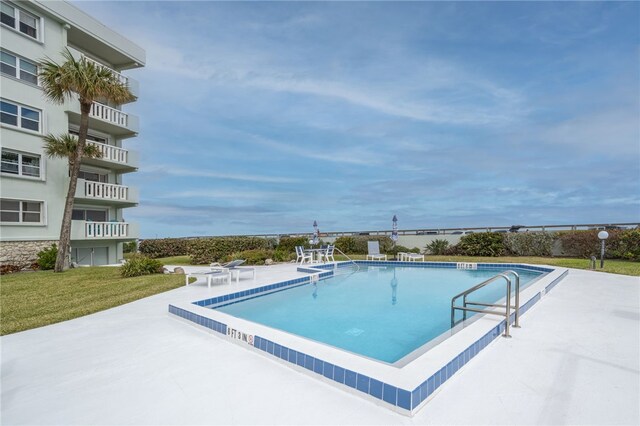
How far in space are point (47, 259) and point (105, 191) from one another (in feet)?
14.1

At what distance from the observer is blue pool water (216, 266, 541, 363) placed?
5.16 metres

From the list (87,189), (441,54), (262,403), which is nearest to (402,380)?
(262,403)

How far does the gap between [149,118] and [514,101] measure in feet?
66.6

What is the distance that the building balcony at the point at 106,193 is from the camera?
50.3 feet

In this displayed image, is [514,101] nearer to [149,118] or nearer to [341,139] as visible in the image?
[341,139]

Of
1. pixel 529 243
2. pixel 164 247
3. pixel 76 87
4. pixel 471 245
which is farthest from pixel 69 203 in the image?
pixel 529 243

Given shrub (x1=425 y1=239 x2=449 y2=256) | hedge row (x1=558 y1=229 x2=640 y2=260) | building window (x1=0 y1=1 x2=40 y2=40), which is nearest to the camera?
building window (x1=0 y1=1 x2=40 y2=40)

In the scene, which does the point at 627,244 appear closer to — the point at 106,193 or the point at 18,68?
the point at 106,193

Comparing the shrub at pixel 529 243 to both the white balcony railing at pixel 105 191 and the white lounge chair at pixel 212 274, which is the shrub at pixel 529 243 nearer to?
the white lounge chair at pixel 212 274

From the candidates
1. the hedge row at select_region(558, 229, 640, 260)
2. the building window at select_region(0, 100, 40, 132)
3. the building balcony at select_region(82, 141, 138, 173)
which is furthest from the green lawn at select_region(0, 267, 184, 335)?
the hedge row at select_region(558, 229, 640, 260)

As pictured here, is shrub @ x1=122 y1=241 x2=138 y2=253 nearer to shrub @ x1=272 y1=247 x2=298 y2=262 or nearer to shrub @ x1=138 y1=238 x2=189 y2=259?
shrub @ x1=138 y1=238 x2=189 y2=259

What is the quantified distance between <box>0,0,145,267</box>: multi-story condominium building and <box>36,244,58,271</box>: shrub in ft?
2.28

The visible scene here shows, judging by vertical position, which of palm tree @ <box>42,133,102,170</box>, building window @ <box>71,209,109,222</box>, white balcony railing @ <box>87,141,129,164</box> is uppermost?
white balcony railing @ <box>87,141,129,164</box>

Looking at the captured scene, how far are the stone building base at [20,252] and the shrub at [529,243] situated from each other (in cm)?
2189
